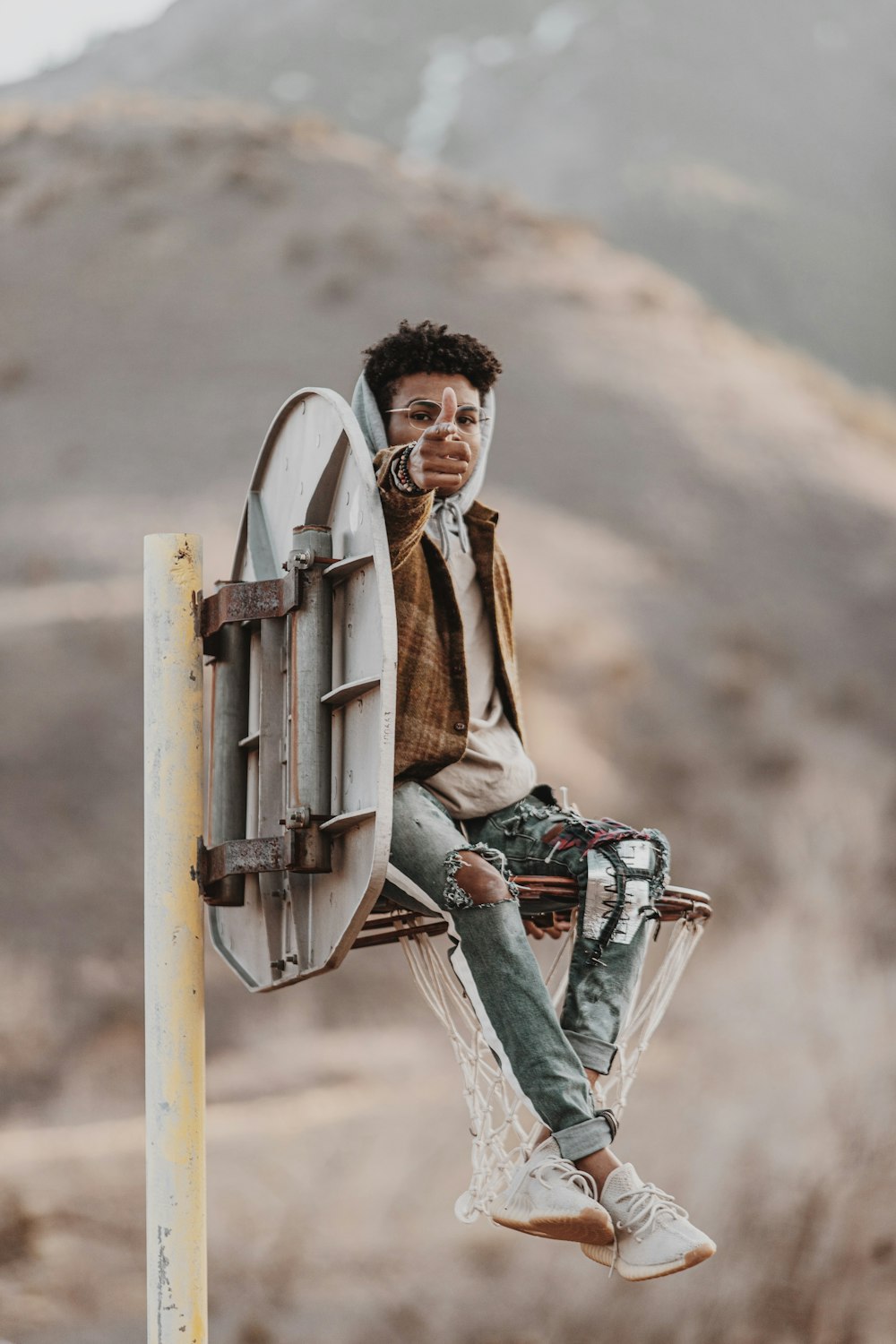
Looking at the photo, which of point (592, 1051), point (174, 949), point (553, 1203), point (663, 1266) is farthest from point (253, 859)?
point (663, 1266)

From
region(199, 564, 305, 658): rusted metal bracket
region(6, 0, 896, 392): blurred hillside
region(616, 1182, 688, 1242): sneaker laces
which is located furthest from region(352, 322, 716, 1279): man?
region(6, 0, 896, 392): blurred hillside

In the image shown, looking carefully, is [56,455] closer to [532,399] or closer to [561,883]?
[532,399]

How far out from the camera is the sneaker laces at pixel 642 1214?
12.3 ft

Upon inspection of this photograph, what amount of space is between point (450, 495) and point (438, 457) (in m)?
0.77

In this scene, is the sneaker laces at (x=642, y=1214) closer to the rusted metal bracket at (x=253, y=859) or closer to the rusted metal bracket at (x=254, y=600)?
the rusted metal bracket at (x=253, y=859)

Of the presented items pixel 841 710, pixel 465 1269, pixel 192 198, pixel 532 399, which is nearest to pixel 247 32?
pixel 192 198

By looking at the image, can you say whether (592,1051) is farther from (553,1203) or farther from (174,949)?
(174,949)

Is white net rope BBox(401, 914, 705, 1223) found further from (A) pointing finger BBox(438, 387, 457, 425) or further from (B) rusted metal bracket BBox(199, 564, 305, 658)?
→ (A) pointing finger BBox(438, 387, 457, 425)

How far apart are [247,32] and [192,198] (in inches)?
1329

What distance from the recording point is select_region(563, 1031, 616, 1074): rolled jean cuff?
4.12m

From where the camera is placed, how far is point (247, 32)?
54.2 metres

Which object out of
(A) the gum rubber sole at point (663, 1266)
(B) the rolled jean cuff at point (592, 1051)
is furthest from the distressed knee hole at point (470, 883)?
(A) the gum rubber sole at point (663, 1266)

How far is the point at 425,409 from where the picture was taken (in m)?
4.35

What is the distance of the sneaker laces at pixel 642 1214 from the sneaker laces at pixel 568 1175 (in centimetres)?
7
